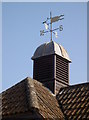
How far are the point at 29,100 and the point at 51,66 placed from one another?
476 centimetres

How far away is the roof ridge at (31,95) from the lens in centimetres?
1606

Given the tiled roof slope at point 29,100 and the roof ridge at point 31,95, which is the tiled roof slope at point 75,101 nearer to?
the tiled roof slope at point 29,100

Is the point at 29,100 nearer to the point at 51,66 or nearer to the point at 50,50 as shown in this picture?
the point at 51,66

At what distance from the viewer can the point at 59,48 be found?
21.8 meters

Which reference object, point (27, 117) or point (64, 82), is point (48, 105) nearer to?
point (27, 117)

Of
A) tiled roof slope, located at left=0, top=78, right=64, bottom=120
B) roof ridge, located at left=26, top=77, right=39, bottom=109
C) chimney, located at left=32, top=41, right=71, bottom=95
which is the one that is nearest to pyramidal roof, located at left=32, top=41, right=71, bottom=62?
chimney, located at left=32, top=41, right=71, bottom=95

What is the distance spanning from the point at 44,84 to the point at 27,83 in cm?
217

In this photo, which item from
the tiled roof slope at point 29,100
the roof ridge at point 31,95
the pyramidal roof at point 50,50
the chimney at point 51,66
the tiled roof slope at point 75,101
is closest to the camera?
the roof ridge at point 31,95

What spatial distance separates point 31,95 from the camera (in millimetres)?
17125

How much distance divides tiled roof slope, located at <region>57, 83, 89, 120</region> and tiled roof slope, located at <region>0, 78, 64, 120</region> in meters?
0.41

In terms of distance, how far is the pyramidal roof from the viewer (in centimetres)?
2127

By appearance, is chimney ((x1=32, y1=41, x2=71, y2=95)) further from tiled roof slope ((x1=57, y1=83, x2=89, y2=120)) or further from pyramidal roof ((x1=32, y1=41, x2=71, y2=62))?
tiled roof slope ((x1=57, y1=83, x2=89, y2=120))

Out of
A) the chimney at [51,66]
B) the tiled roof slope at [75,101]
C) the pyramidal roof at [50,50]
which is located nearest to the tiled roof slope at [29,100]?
the tiled roof slope at [75,101]

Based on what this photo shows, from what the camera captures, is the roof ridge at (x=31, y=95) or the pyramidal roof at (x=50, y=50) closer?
the roof ridge at (x=31, y=95)
